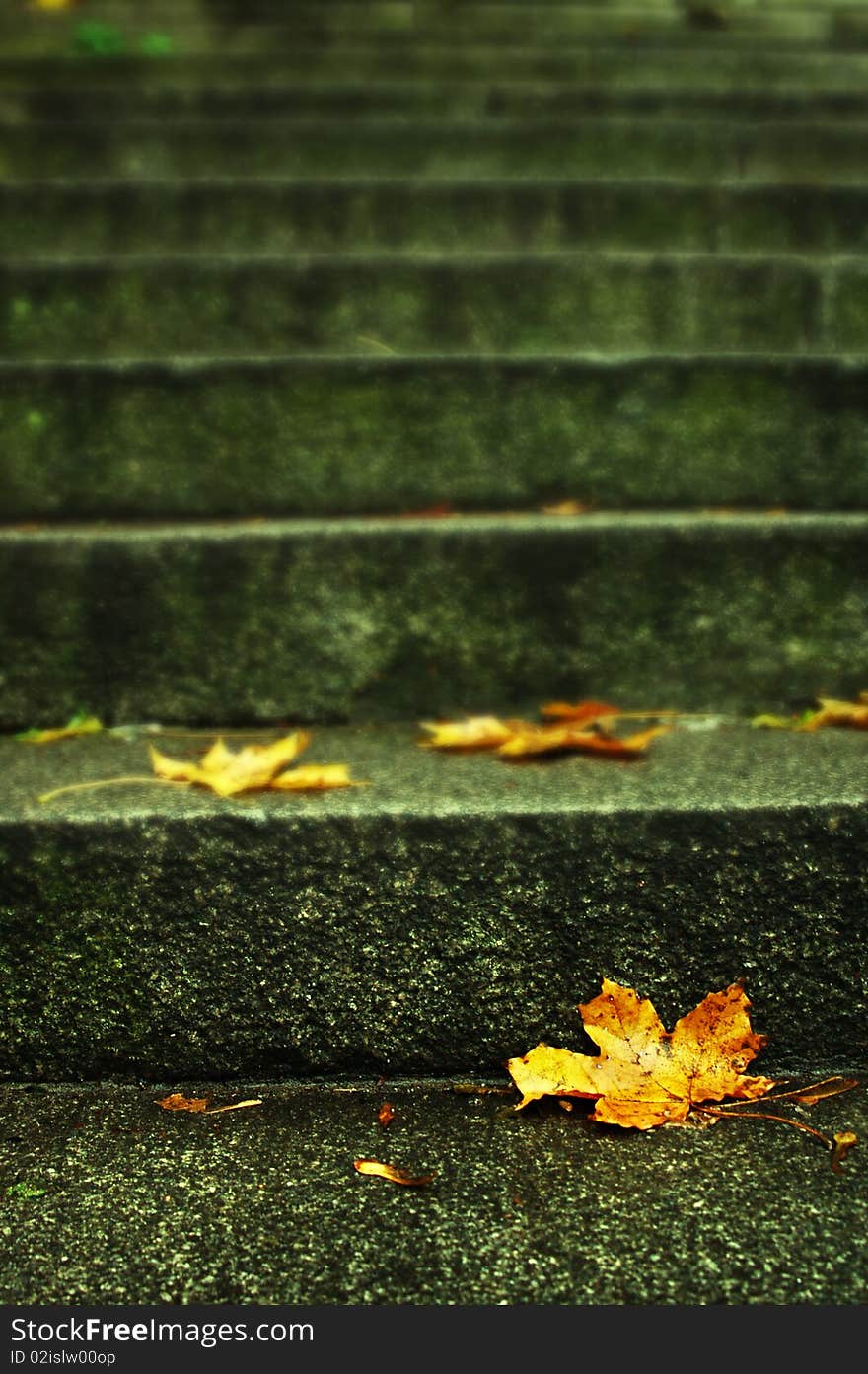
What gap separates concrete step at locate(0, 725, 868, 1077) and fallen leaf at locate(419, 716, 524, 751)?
234mm

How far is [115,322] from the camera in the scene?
1.91 metres

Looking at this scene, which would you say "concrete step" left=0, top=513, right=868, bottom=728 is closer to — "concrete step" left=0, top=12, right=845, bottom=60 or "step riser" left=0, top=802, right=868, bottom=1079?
"step riser" left=0, top=802, right=868, bottom=1079

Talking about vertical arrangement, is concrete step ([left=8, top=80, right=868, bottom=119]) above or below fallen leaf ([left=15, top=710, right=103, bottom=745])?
above

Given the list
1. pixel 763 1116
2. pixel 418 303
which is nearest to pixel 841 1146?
pixel 763 1116

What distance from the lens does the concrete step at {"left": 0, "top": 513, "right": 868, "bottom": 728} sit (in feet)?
4.63

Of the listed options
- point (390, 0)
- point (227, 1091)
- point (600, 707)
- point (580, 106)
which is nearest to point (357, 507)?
point (600, 707)

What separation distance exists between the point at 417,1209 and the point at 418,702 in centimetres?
66

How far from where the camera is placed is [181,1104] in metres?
1.09

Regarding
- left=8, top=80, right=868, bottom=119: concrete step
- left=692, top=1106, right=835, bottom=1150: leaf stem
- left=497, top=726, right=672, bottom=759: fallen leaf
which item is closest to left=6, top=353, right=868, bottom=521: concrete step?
left=497, top=726, right=672, bottom=759: fallen leaf

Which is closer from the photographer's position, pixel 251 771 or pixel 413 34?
pixel 251 771

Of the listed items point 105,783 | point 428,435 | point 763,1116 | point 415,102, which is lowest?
point 763,1116

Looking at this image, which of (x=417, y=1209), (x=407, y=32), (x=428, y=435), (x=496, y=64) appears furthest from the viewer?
(x=407, y=32)

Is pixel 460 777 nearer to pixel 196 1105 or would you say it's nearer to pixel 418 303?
pixel 196 1105

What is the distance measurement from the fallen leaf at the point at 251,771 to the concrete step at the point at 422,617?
0.16 m
